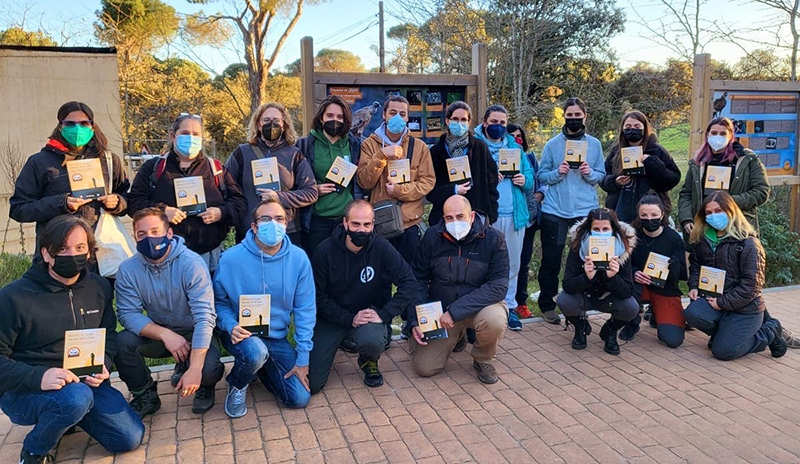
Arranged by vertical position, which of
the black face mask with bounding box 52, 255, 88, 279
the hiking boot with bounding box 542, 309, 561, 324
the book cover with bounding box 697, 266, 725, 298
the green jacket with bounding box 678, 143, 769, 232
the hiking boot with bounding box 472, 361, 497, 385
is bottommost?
the hiking boot with bounding box 472, 361, 497, 385

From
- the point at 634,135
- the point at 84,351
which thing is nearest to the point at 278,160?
the point at 84,351

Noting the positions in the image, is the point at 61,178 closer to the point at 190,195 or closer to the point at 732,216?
the point at 190,195

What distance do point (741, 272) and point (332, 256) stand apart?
3604 millimetres

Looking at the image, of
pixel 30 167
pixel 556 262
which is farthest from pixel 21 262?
pixel 556 262

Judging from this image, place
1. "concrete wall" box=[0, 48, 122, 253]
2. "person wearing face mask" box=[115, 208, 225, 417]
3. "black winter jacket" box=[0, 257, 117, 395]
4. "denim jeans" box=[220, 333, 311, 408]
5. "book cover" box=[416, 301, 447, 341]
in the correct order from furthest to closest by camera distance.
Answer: "concrete wall" box=[0, 48, 122, 253], "book cover" box=[416, 301, 447, 341], "denim jeans" box=[220, 333, 311, 408], "person wearing face mask" box=[115, 208, 225, 417], "black winter jacket" box=[0, 257, 117, 395]

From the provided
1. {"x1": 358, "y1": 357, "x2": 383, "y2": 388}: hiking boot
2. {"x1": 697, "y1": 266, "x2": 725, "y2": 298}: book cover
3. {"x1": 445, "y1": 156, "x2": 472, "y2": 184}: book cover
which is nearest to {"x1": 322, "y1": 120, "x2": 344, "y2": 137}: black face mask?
{"x1": 445, "y1": 156, "x2": 472, "y2": 184}: book cover

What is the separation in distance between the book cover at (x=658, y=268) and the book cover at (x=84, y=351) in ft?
14.9

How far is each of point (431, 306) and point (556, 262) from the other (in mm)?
2038

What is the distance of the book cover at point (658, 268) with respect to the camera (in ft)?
17.0

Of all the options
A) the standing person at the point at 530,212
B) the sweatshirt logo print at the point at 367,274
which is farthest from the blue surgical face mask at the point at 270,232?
the standing person at the point at 530,212

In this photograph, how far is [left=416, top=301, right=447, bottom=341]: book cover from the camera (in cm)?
448

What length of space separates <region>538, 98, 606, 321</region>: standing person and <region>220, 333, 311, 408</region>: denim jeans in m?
3.03

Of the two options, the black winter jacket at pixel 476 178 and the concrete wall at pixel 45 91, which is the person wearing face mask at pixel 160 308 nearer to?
the black winter jacket at pixel 476 178

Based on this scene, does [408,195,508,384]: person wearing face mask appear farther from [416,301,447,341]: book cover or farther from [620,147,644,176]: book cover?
[620,147,644,176]: book cover
